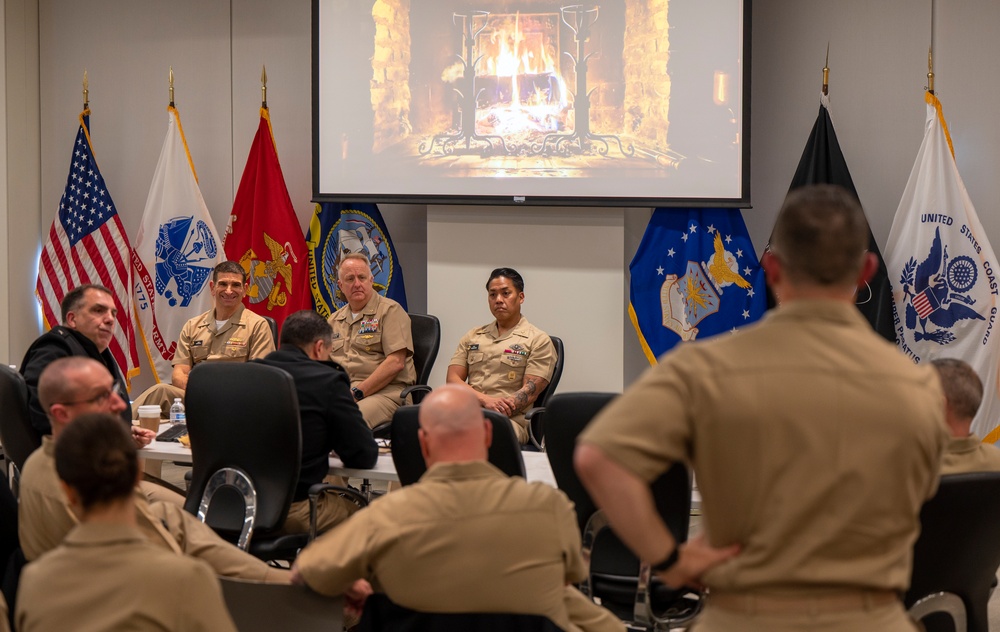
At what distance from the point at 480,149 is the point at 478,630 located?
441cm

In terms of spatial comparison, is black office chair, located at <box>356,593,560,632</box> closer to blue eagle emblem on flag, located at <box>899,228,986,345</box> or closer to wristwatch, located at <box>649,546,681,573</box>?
wristwatch, located at <box>649,546,681,573</box>

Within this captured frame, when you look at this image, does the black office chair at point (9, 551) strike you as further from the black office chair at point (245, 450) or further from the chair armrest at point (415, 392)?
the chair armrest at point (415, 392)

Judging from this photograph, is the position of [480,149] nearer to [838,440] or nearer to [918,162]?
[918,162]

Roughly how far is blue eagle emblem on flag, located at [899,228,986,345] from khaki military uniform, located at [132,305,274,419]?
3.42m

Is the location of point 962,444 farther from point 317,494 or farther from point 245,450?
point 245,450

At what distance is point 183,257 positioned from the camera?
6938 mm

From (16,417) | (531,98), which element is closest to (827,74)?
(531,98)

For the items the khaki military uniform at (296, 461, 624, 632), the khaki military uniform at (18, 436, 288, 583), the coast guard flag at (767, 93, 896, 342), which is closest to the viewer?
the khaki military uniform at (296, 461, 624, 632)

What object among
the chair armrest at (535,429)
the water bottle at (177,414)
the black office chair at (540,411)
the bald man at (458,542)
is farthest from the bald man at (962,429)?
the water bottle at (177,414)

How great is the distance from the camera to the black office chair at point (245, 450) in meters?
3.43

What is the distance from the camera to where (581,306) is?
629 cm

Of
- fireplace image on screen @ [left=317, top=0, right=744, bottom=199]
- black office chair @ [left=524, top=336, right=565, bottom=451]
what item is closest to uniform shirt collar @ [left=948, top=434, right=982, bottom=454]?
black office chair @ [left=524, top=336, right=565, bottom=451]

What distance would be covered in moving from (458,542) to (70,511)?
98 centimetres

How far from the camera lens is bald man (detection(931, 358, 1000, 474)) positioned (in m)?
2.70
